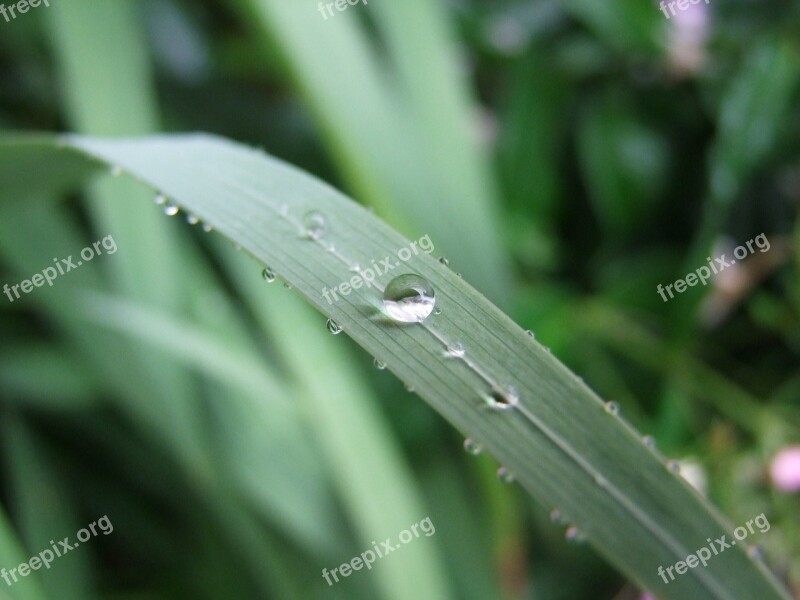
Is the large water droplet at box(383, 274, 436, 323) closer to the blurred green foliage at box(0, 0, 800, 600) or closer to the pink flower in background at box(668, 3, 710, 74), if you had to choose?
the blurred green foliage at box(0, 0, 800, 600)

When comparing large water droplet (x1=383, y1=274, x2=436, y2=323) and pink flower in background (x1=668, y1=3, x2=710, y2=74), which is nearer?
large water droplet (x1=383, y1=274, x2=436, y2=323)

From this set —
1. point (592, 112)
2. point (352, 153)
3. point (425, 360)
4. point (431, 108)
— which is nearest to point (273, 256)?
point (425, 360)

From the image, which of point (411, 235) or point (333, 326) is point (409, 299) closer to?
point (333, 326)

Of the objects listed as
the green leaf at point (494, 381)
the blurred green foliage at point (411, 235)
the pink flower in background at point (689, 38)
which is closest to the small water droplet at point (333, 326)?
the green leaf at point (494, 381)

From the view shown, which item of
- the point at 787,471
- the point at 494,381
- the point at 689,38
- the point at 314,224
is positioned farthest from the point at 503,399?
the point at 689,38

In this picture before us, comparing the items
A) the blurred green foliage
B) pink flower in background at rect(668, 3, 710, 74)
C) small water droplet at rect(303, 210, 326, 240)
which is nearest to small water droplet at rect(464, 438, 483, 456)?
small water droplet at rect(303, 210, 326, 240)

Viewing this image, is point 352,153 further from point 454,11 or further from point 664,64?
point 664,64
